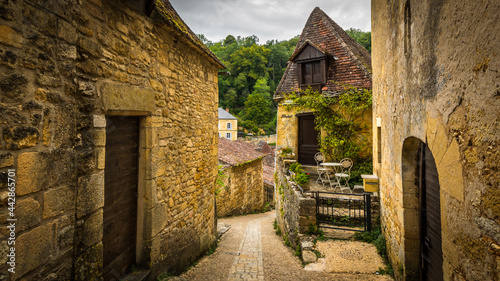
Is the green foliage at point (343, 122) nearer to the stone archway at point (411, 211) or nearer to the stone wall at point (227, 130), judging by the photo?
the stone archway at point (411, 211)

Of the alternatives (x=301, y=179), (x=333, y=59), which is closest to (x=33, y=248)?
(x=301, y=179)

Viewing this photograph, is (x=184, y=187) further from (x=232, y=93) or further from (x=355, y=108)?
(x=232, y=93)

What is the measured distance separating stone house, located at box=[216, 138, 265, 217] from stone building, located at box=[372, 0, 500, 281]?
7.51 metres

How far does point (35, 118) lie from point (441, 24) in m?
3.51

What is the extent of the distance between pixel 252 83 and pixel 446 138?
42.3 meters

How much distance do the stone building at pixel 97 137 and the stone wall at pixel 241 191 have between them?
6133 millimetres

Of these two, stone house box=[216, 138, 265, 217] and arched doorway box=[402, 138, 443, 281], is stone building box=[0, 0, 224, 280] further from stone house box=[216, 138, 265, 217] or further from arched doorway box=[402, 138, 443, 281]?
stone house box=[216, 138, 265, 217]

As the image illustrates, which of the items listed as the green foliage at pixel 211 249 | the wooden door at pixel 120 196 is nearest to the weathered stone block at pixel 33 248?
the wooden door at pixel 120 196

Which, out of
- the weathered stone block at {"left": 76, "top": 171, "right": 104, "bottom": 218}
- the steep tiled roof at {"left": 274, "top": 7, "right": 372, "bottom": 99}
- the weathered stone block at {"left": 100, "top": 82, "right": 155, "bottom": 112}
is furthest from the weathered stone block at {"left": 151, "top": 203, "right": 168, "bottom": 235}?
the steep tiled roof at {"left": 274, "top": 7, "right": 372, "bottom": 99}

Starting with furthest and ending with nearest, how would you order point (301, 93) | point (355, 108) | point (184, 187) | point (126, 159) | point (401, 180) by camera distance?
1. point (301, 93)
2. point (355, 108)
3. point (184, 187)
4. point (401, 180)
5. point (126, 159)

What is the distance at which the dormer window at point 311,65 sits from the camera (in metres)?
9.63

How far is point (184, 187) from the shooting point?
4.34 meters

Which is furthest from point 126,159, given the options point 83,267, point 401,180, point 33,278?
point 401,180

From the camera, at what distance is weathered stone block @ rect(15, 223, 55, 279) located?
165 centimetres
